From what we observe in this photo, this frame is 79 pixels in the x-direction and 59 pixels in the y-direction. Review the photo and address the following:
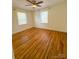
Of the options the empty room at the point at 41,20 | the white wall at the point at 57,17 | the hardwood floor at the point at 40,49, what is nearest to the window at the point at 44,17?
the empty room at the point at 41,20

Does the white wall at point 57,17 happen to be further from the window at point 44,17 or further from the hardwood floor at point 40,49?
the hardwood floor at point 40,49

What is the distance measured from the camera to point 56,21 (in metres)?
7.28

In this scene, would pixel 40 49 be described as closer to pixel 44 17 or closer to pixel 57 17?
pixel 57 17

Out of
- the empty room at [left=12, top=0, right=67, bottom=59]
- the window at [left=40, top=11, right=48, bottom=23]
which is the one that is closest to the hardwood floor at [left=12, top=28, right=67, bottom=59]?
the empty room at [left=12, top=0, right=67, bottom=59]

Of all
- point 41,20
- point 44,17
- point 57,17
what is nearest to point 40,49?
point 57,17

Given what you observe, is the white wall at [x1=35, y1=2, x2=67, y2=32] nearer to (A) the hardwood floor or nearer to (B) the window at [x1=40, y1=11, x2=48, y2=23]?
(B) the window at [x1=40, y1=11, x2=48, y2=23]

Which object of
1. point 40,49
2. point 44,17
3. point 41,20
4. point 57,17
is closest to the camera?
point 40,49

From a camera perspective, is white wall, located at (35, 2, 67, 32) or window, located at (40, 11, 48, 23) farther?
window, located at (40, 11, 48, 23)

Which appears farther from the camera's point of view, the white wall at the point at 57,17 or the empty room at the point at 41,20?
the white wall at the point at 57,17
